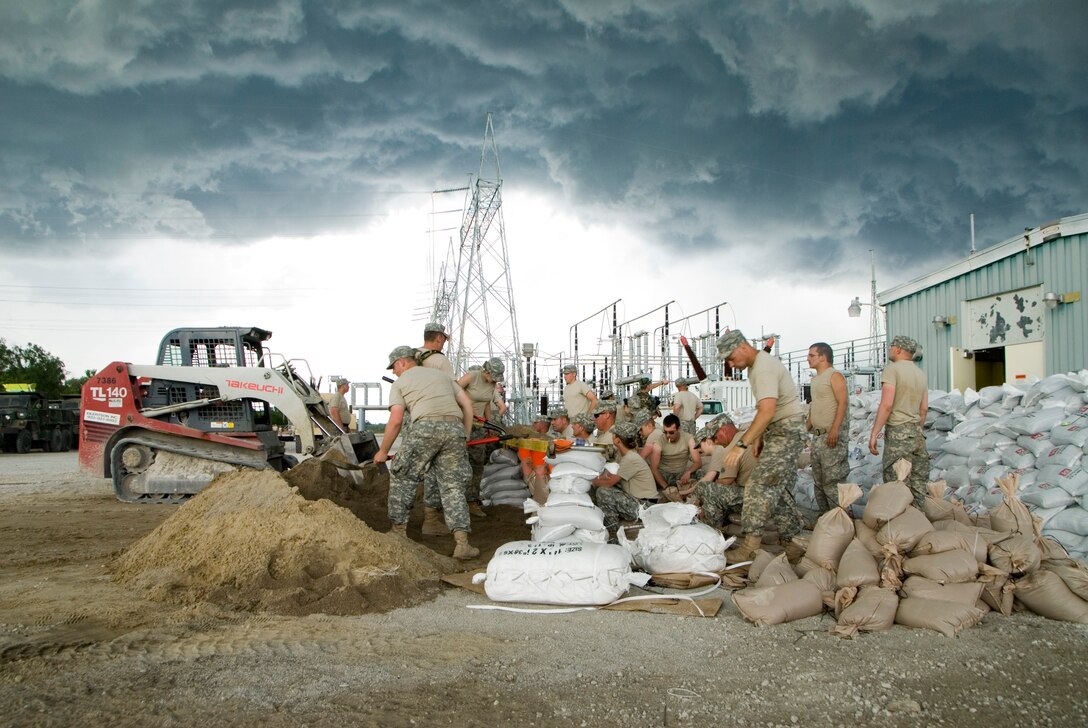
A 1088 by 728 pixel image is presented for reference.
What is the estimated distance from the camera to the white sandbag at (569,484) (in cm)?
554

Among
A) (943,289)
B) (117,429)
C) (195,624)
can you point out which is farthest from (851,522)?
(943,289)

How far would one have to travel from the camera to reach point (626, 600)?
425 centimetres

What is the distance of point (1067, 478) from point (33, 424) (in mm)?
24496

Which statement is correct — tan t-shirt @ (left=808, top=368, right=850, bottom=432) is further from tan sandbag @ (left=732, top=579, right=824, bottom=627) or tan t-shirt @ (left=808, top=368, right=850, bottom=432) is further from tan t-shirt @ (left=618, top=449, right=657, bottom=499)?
tan sandbag @ (left=732, top=579, right=824, bottom=627)

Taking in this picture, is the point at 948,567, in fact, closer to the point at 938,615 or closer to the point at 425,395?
the point at 938,615

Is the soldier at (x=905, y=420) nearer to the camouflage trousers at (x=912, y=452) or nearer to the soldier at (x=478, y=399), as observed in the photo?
the camouflage trousers at (x=912, y=452)

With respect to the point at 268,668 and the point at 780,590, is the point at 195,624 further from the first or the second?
the point at 780,590

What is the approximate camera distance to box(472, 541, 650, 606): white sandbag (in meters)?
4.17

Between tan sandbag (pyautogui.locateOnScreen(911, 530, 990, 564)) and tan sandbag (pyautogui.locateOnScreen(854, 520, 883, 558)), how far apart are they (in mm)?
202

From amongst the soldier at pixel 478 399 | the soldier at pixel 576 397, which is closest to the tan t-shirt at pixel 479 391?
the soldier at pixel 478 399

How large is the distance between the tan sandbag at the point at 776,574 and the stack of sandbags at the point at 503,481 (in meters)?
3.68

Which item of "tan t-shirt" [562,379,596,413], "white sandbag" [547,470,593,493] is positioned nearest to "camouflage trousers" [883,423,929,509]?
"white sandbag" [547,470,593,493]

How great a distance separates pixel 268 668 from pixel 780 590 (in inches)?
104

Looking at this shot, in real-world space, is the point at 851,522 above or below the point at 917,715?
above
